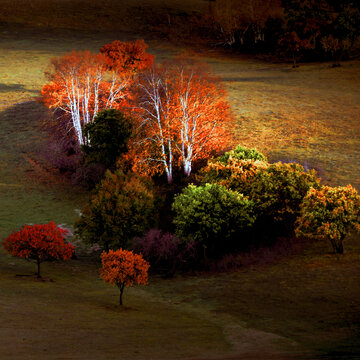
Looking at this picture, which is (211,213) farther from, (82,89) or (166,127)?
(82,89)

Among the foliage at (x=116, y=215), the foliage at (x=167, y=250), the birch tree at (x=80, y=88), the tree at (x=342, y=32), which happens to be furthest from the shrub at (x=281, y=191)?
the tree at (x=342, y=32)

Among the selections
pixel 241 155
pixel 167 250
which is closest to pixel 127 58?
pixel 241 155

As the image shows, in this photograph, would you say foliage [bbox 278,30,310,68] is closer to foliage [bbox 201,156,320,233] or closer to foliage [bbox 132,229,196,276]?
foliage [bbox 201,156,320,233]

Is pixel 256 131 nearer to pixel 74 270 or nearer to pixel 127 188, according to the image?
pixel 127 188

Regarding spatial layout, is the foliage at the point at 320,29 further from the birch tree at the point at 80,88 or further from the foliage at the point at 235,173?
the foliage at the point at 235,173

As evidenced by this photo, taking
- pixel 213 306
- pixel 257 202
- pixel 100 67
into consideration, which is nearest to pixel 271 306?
pixel 213 306

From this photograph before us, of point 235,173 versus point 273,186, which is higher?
point 235,173
